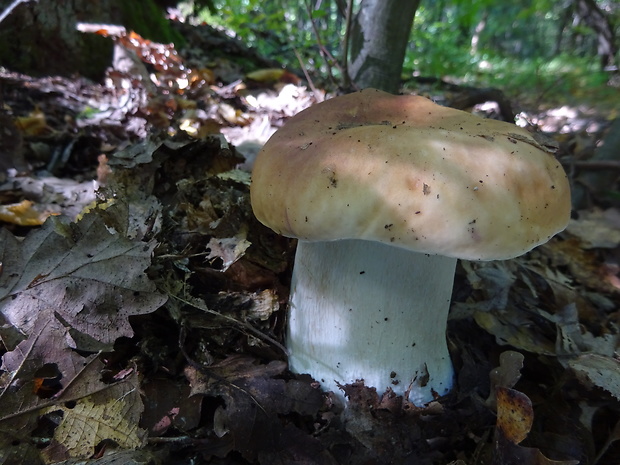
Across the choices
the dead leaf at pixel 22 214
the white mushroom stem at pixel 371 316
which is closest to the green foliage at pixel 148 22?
the dead leaf at pixel 22 214

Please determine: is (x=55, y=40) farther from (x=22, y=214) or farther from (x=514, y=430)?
(x=514, y=430)

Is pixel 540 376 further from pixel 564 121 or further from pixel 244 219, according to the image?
pixel 564 121

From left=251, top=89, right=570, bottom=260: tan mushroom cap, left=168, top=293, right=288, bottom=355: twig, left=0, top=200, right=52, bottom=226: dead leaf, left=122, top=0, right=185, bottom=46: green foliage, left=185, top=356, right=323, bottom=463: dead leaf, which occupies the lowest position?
left=185, top=356, right=323, bottom=463: dead leaf

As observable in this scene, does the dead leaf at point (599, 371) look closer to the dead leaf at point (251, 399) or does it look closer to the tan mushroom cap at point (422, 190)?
the tan mushroom cap at point (422, 190)

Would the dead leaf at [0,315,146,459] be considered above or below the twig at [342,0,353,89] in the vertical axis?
below

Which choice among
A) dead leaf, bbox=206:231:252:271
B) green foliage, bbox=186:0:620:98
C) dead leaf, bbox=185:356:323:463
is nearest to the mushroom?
dead leaf, bbox=185:356:323:463

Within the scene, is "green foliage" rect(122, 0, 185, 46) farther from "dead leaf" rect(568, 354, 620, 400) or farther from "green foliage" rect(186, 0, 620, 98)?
"dead leaf" rect(568, 354, 620, 400)
